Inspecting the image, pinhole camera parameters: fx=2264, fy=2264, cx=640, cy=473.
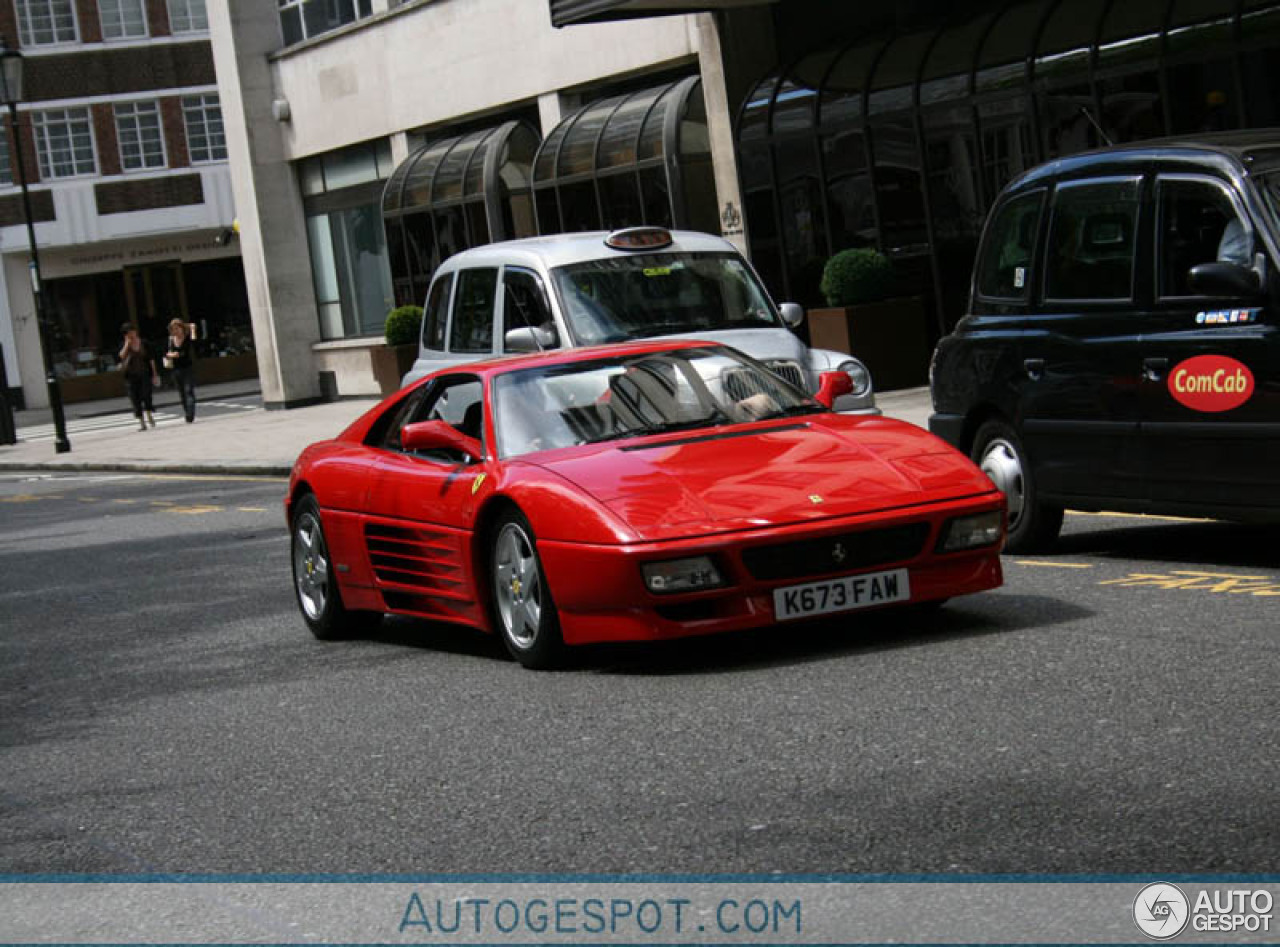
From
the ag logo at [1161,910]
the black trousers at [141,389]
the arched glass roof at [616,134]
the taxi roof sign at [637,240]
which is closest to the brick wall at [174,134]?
the black trousers at [141,389]

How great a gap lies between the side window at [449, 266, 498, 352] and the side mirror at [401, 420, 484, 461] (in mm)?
6785

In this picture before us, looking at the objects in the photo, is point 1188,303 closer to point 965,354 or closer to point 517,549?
point 965,354

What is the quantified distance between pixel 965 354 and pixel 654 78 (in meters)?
18.4

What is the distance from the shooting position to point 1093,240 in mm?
10547

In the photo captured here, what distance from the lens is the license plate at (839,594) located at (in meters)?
8.35

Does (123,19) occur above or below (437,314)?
above

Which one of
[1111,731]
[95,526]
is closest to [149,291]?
[95,526]

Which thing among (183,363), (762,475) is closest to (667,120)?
(183,363)

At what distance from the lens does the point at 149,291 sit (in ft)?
199

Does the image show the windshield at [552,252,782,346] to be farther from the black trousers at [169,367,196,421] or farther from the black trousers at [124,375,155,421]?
the black trousers at [169,367,196,421]

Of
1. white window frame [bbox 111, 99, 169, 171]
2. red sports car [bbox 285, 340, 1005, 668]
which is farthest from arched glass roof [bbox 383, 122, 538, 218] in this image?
white window frame [bbox 111, 99, 169, 171]

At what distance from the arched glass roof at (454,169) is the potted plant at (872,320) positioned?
10.0 metres

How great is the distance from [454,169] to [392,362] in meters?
3.89

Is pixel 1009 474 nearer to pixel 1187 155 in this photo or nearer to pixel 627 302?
pixel 1187 155
